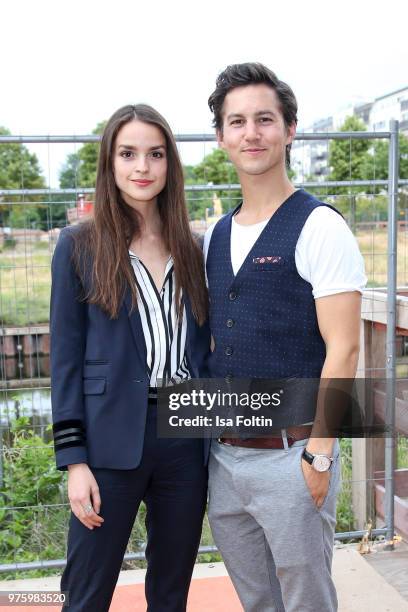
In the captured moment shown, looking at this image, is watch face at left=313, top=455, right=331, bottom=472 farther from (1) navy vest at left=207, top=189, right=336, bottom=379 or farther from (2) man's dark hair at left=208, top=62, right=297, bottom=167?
(2) man's dark hair at left=208, top=62, right=297, bottom=167

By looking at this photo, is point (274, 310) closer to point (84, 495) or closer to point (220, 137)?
point (220, 137)

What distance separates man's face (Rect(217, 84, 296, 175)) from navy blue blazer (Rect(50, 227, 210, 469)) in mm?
552

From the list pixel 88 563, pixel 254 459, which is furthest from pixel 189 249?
pixel 88 563

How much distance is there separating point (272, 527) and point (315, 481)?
201mm

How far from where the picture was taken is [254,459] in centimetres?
201

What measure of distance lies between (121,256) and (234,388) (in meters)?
0.54

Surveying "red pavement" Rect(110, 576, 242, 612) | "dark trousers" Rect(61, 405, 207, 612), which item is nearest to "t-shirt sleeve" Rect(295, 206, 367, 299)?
"dark trousers" Rect(61, 405, 207, 612)

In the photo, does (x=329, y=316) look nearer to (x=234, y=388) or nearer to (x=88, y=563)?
(x=234, y=388)

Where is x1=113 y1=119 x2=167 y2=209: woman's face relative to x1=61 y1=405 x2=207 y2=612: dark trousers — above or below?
above

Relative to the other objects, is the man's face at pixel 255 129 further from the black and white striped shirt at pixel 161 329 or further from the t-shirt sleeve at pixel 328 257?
the black and white striped shirt at pixel 161 329

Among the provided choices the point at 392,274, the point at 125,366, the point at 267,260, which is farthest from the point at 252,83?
the point at 392,274

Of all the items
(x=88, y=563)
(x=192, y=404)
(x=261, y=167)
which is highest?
(x=261, y=167)

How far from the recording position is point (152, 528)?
2193 millimetres

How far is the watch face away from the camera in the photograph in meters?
1.89
